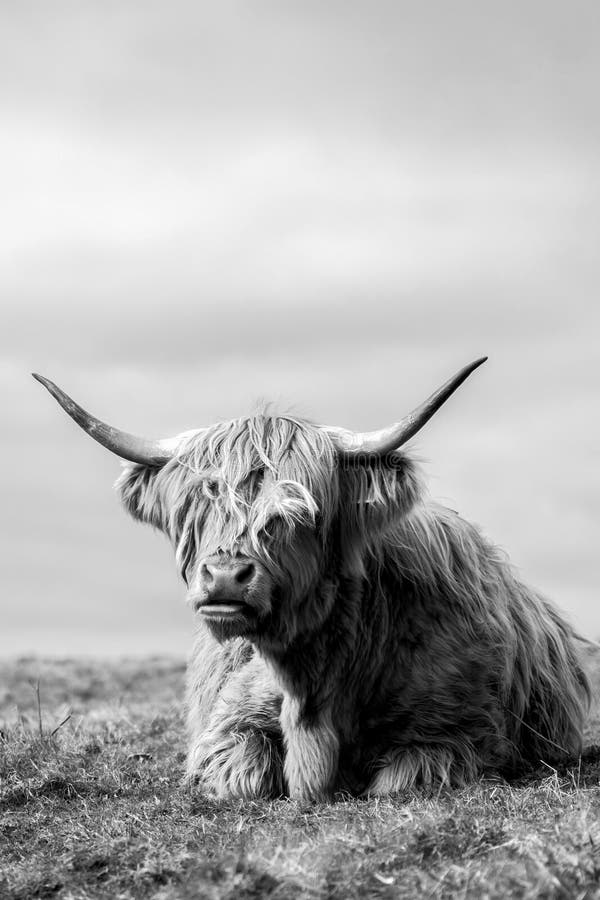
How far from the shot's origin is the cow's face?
5273mm

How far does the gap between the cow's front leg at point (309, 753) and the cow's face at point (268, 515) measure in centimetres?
50

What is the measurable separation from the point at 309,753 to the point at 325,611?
2.22 feet

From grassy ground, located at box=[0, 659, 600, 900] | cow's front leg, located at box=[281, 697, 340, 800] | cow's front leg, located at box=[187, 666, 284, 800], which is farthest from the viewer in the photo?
cow's front leg, located at box=[187, 666, 284, 800]

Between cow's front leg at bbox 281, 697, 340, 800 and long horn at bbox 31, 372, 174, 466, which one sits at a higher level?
long horn at bbox 31, 372, 174, 466

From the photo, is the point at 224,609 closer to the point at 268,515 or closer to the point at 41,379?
the point at 268,515

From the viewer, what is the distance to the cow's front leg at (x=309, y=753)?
573 centimetres

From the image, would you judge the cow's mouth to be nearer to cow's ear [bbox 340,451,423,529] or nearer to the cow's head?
the cow's head

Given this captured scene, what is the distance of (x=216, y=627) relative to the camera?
528 centimetres

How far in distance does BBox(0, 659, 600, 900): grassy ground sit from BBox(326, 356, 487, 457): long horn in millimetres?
1620

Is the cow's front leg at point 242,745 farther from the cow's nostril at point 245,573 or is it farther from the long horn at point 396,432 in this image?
the long horn at point 396,432

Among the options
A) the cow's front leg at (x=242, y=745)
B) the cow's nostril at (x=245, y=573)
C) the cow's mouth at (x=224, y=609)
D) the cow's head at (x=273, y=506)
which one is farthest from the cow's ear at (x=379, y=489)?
the cow's front leg at (x=242, y=745)

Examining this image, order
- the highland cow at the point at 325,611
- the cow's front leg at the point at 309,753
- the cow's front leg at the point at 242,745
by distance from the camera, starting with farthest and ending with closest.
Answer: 1. the cow's front leg at the point at 242,745
2. the cow's front leg at the point at 309,753
3. the highland cow at the point at 325,611

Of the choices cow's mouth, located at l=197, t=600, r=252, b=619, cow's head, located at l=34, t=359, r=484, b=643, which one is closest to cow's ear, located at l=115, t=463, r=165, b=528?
cow's head, located at l=34, t=359, r=484, b=643

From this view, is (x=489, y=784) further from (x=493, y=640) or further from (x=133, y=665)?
(x=133, y=665)
